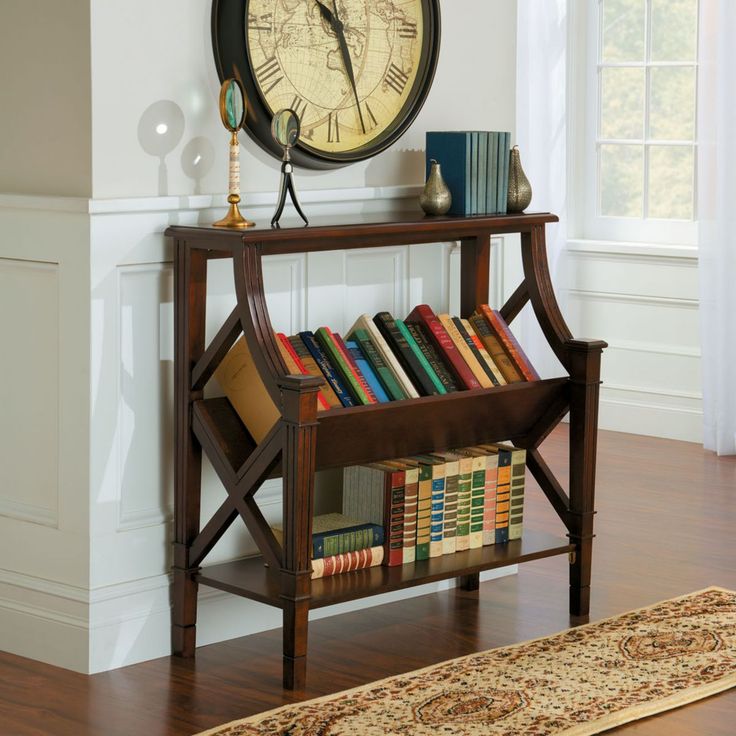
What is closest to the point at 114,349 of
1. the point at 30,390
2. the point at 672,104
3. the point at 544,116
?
the point at 30,390

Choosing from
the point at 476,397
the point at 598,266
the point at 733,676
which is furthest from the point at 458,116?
the point at 598,266

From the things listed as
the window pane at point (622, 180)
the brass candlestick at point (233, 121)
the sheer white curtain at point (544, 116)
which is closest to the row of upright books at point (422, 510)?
the brass candlestick at point (233, 121)

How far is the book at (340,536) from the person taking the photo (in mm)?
3621

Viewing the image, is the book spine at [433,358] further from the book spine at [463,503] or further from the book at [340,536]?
the book at [340,536]

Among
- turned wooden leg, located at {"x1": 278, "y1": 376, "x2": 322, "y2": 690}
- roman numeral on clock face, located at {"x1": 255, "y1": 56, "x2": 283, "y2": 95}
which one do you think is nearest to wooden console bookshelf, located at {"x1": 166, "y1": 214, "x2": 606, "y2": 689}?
turned wooden leg, located at {"x1": 278, "y1": 376, "x2": 322, "y2": 690}

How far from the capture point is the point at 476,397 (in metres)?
3.87

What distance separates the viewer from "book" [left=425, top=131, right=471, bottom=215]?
396 cm

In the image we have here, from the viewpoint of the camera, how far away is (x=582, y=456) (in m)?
4.04

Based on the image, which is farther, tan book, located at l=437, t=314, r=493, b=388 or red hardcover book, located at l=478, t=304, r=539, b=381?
red hardcover book, located at l=478, t=304, r=539, b=381

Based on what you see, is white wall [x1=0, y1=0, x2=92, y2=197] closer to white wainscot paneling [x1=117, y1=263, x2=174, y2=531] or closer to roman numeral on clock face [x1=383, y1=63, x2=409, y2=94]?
white wainscot paneling [x1=117, y1=263, x2=174, y2=531]

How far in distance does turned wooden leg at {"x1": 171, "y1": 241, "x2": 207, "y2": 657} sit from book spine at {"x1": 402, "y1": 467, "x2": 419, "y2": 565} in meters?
0.54

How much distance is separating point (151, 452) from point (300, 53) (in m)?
1.11

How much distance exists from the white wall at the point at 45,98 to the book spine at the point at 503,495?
137 centimetres

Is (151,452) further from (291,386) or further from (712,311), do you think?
(712,311)
